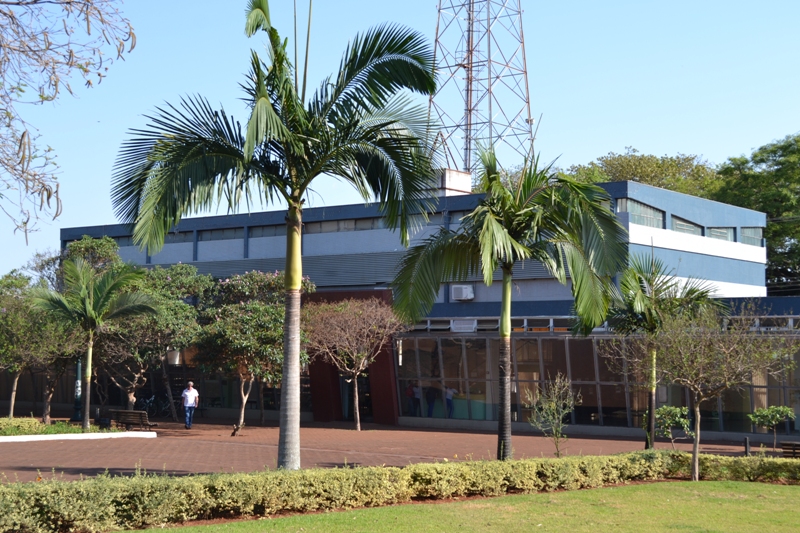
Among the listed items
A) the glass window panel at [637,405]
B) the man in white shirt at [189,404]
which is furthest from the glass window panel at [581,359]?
the man in white shirt at [189,404]

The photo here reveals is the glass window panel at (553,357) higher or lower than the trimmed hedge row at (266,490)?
higher

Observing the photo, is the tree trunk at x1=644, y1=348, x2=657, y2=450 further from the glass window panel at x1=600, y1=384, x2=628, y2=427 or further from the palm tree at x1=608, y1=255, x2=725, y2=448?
the glass window panel at x1=600, y1=384, x2=628, y2=427

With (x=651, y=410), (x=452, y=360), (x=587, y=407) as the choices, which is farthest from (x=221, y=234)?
(x=651, y=410)

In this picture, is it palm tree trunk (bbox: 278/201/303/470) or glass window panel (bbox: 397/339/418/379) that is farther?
glass window panel (bbox: 397/339/418/379)

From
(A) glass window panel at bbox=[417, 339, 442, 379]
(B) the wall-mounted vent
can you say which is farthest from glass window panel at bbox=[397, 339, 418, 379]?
(B) the wall-mounted vent

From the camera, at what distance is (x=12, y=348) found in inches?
1080

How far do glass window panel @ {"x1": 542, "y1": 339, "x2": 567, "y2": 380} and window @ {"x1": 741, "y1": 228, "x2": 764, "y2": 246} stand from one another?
15340mm

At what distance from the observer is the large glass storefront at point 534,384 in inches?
1073

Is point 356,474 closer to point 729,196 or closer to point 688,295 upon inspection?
point 688,295

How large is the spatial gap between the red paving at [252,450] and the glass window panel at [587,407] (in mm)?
1762

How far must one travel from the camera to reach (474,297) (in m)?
36.5

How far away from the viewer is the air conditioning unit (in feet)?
119

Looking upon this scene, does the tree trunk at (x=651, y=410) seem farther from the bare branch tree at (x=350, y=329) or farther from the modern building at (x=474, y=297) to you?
the bare branch tree at (x=350, y=329)

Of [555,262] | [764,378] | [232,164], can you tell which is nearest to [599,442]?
[764,378]
